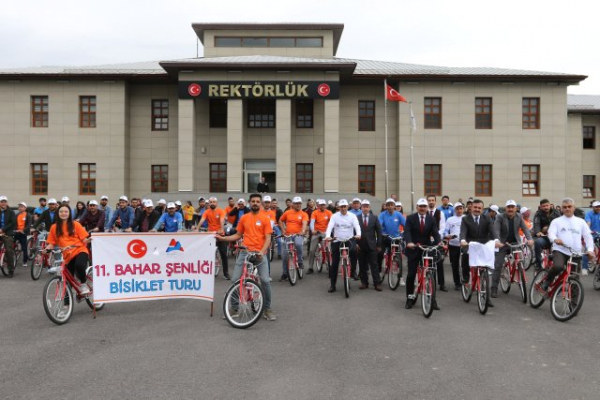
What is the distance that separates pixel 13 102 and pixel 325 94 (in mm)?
20769

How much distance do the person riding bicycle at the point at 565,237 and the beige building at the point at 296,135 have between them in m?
21.3

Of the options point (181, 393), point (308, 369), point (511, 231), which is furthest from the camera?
point (511, 231)

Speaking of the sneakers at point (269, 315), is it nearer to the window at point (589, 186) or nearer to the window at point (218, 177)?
the window at point (218, 177)

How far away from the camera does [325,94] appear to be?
29828 millimetres

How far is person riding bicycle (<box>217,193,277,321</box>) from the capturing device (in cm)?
852

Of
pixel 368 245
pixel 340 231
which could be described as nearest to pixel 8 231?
pixel 340 231

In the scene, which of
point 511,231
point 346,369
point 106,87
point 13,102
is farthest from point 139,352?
point 13,102

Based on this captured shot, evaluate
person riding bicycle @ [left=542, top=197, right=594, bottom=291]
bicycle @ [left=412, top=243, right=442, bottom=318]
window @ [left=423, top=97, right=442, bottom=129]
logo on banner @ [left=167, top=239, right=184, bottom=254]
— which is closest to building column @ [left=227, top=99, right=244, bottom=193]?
window @ [left=423, top=97, right=442, bottom=129]

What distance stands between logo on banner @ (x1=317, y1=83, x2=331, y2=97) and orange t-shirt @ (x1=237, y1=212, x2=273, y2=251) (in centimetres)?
2228

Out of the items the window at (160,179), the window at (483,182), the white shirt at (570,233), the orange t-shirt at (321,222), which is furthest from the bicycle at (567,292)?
the window at (160,179)

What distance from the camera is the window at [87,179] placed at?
32.1m

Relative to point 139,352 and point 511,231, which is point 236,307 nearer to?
point 139,352

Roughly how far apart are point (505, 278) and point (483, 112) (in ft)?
76.7

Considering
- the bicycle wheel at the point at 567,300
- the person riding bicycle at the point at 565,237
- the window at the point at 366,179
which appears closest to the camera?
the bicycle wheel at the point at 567,300
